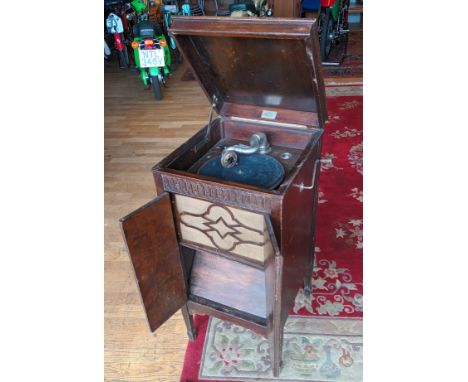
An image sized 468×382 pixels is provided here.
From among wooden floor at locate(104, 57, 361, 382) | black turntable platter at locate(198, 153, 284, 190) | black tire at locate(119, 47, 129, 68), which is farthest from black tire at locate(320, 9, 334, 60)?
black turntable platter at locate(198, 153, 284, 190)

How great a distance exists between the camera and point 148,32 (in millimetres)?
3510

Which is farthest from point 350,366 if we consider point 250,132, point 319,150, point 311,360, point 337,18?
point 337,18

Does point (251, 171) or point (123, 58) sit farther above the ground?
point (251, 171)

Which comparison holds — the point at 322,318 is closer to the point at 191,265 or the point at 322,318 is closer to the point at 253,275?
the point at 253,275

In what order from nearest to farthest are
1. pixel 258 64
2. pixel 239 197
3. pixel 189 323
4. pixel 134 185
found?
pixel 239 197 < pixel 258 64 < pixel 189 323 < pixel 134 185

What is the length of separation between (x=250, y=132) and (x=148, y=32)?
2.70m

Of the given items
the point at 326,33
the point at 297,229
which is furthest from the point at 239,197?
the point at 326,33

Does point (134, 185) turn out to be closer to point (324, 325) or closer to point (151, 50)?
point (324, 325)

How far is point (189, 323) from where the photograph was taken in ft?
4.57

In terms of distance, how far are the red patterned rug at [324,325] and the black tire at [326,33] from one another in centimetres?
227

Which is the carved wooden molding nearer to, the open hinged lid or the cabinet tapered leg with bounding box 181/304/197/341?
the open hinged lid

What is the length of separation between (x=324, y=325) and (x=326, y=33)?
10.4 ft

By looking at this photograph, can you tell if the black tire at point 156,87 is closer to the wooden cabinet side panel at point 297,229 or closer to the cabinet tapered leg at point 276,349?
the wooden cabinet side panel at point 297,229

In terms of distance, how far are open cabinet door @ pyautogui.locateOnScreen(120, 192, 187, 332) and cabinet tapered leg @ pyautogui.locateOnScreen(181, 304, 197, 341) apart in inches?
3.9
